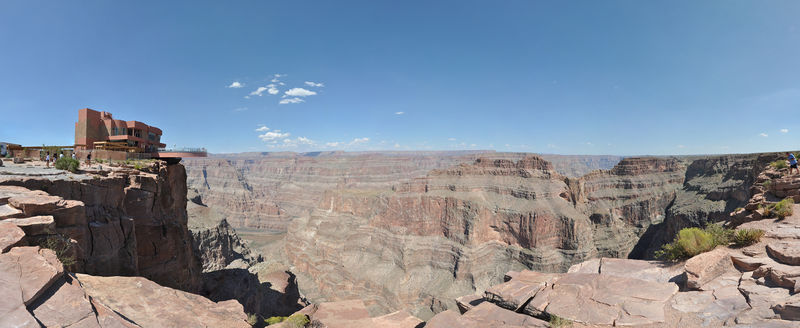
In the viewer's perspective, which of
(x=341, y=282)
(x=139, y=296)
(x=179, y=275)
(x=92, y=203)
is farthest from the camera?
(x=341, y=282)

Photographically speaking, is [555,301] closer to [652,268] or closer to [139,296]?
[652,268]

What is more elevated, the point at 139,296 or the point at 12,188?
the point at 12,188

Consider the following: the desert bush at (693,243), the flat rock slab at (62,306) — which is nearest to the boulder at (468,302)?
the desert bush at (693,243)

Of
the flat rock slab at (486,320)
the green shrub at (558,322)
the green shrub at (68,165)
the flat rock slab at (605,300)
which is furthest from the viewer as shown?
the green shrub at (68,165)

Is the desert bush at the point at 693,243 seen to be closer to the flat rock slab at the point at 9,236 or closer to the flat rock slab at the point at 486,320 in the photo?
the flat rock slab at the point at 486,320

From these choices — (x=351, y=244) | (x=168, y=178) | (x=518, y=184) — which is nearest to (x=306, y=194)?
(x=351, y=244)

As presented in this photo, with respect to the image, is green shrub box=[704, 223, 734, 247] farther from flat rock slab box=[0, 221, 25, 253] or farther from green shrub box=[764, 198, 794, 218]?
flat rock slab box=[0, 221, 25, 253]
